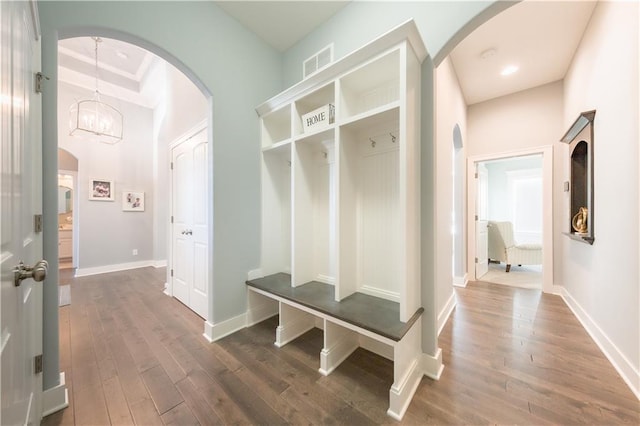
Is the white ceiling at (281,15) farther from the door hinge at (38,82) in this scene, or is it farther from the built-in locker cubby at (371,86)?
the door hinge at (38,82)

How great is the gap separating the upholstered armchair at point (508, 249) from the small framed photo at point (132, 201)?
7.75 metres

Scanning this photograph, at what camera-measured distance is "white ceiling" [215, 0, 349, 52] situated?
224 cm

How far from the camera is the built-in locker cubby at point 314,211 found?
7.39 feet

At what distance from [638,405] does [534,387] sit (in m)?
0.54

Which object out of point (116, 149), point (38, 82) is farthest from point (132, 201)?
point (38, 82)

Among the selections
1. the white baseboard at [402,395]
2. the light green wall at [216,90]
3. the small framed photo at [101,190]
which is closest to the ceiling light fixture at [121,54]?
the small framed photo at [101,190]

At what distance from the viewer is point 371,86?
200cm

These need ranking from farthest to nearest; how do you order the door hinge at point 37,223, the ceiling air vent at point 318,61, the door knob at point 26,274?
the ceiling air vent at point 318,61, the door hinge at point 37,223, the door knob at point 26,274

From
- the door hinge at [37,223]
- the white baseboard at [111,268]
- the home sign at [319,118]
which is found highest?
the home sign at [319,118]

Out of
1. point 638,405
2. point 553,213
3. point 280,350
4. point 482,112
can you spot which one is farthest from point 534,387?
point 482,112

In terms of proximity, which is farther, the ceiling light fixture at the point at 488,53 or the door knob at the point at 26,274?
the ceiling light fixture at the point at 488,53

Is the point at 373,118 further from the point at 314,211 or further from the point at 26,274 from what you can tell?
the point at 26,274

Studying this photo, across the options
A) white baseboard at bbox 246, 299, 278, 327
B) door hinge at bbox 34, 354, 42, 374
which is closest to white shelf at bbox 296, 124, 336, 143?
white baseboard at bbox 246, 299, 278, 327

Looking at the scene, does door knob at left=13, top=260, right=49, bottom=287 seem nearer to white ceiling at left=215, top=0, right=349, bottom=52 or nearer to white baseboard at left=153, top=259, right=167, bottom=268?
white ceiling at left=215, top=0, right=349, bottom=52
